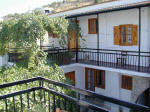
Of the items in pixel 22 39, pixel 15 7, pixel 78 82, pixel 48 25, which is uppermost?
pixel 15 7

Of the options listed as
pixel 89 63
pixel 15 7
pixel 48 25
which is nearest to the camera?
pixel 48 25

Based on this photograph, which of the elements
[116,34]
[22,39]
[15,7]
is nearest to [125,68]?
[116,34]

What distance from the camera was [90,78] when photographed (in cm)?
1309

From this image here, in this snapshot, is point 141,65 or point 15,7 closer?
point 141,65

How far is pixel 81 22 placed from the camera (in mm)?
13344

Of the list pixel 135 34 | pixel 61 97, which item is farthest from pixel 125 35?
pixel 61 97

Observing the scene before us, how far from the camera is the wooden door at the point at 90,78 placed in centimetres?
1282

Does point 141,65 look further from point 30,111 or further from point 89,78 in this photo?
point 30,111

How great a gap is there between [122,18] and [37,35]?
17.6 feet

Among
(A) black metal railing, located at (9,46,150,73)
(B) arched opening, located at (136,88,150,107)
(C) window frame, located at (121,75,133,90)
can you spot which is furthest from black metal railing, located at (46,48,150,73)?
(B) arched opening, located at (136,88,150,107)

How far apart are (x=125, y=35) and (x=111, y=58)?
1.75 m

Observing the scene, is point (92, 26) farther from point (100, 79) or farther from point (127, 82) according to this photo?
point (127, 82)

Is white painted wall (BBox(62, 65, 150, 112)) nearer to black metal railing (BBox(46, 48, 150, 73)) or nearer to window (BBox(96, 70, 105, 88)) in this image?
window (BBox(96, 70, 105, 88))

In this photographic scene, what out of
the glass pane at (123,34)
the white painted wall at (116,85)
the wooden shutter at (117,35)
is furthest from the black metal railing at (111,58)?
the glass pane at (123,34)
